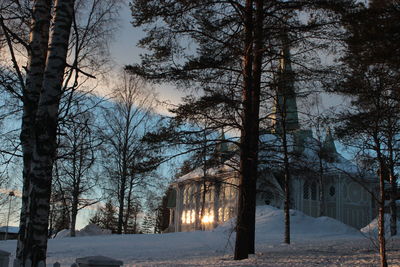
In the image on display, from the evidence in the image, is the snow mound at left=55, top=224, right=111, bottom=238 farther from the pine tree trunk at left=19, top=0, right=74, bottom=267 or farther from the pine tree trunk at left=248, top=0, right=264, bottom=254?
the pine tree trunk at left=19, top=0, right=74, bottom=267

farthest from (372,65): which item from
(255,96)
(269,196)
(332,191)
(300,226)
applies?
(332,191)

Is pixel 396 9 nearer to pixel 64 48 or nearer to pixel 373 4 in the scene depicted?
pixel 373 4

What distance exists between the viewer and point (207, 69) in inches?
450

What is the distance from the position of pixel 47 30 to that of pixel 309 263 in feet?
23.5

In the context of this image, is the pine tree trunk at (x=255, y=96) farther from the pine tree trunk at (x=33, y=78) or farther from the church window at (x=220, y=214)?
the church window at (x=220, y=214)

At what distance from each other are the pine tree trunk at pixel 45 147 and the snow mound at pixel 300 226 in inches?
700

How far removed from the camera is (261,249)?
1403 centimetres

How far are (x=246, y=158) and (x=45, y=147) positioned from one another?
5.96 meters

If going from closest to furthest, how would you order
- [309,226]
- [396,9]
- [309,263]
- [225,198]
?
1. [396,9]
2. [309,263]
3. [309,226]
4. [225,198]

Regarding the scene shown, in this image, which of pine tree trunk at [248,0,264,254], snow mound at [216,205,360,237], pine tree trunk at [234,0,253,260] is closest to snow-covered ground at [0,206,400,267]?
snow mound at [216,205,360,237]

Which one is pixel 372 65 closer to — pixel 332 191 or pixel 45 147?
pixel 45 147

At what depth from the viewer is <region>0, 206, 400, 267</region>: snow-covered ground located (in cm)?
1050

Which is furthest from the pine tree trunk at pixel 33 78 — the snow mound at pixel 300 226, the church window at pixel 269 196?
the snow mound at pixel 300 226

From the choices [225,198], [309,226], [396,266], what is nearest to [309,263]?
[396,266]
